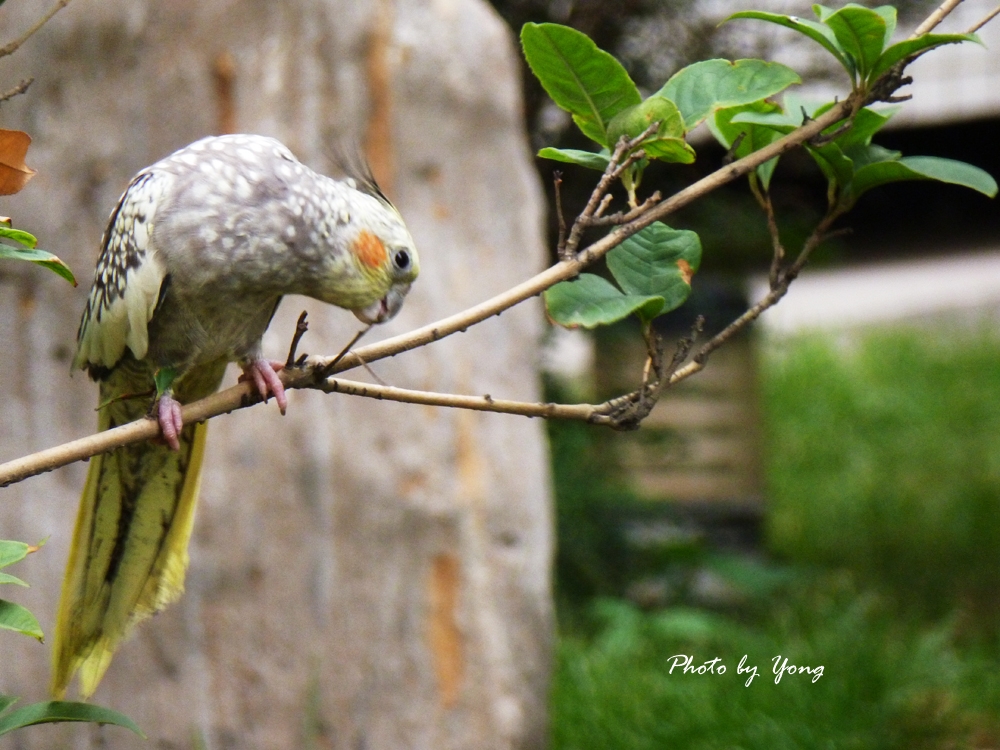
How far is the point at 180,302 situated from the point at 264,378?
0.53 ft

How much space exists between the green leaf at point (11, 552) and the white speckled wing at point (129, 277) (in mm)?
415

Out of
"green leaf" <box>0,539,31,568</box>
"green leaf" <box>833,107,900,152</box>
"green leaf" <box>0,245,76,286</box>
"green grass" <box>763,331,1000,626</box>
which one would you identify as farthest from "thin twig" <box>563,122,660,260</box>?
"green grass" <box>763,331,1000,626</box>

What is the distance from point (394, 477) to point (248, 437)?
331 mm

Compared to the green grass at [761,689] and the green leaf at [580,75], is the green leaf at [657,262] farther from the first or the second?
the green grass at [761,689]

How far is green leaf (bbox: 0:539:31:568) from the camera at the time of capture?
3.14 feet

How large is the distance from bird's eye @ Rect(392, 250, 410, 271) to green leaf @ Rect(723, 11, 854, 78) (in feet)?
1.54

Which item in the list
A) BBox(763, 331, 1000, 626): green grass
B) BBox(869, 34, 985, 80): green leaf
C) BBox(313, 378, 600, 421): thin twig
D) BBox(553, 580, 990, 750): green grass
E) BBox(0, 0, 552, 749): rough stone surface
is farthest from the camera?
BBox(763, 331, 1000, 626): green grass

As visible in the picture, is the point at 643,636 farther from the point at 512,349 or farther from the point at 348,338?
the point at 348,338

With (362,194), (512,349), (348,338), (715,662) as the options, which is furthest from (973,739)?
(362,194)

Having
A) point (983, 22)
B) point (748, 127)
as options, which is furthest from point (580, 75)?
point (983, 22)

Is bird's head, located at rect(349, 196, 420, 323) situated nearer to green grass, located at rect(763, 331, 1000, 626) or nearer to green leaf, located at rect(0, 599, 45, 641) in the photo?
green leaf, located at rect(0, 599, 45, 641)

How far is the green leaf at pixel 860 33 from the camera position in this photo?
35.8 inches

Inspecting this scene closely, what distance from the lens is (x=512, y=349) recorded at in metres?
2.38

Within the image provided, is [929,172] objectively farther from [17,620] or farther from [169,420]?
[17,620]
